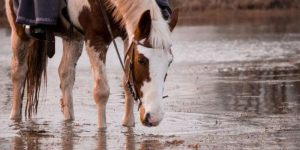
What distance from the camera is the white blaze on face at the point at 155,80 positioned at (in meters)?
7.39

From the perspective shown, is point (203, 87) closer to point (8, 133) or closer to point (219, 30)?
point (8, 133)

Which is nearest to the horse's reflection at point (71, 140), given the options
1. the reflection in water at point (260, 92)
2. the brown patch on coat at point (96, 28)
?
the brown patch on coat at point (96, 28)

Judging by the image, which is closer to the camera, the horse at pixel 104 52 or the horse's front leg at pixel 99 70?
the horse at pixel 104 52

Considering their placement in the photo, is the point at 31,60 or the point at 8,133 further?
the point at 31,60

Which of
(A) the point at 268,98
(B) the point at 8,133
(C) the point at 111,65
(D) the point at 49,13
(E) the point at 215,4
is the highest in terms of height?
(D) the point at 49,13

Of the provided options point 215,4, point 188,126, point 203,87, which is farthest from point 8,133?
point 215,4

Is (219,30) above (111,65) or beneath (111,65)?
beneath

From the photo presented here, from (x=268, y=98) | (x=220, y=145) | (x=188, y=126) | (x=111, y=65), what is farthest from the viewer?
(x=111, y=65)

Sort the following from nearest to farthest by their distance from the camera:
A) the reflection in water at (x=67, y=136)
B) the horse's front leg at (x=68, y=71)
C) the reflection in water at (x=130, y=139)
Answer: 1. the reflection in water at (x=130, y=139)
2. the reflection in water at (x=67, y=136)
3. the horse's front leg at (x=68, y=71)

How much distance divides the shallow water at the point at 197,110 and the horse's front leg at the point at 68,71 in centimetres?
18

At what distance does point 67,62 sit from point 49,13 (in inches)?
48.8

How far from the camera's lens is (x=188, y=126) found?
922 centimetres

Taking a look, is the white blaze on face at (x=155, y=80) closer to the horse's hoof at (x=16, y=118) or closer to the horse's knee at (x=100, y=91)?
the horse's knee at (x=100, y=91)

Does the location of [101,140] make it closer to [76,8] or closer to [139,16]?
[139,16]
